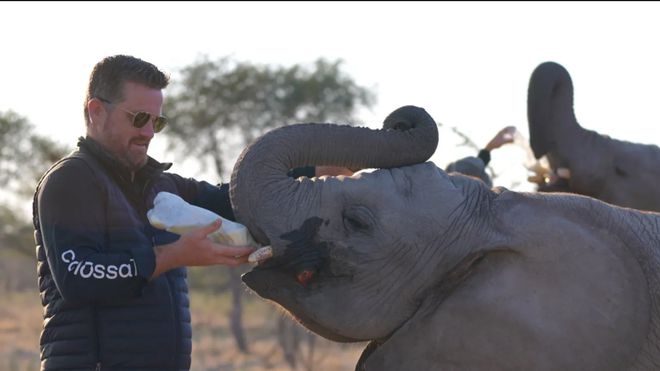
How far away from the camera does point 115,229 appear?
17.5 ft

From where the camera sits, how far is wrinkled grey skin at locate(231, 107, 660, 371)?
15.3 ft

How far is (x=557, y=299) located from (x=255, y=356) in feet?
73.1

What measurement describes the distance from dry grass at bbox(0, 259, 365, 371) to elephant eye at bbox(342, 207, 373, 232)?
10.6m

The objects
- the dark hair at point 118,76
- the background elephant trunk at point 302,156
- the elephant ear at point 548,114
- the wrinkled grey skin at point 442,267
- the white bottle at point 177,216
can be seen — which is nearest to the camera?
the wrinkled grey skin at point 442,267

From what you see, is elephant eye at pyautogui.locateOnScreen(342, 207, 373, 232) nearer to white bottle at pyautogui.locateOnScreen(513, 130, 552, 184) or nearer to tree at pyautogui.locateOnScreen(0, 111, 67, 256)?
white bottle at pyautogui.locateOnScreen(513, 130, 552, 184)

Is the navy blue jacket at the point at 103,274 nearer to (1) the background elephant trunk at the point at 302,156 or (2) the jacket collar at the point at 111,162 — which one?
(2) the jacket collar at the point at 111,162

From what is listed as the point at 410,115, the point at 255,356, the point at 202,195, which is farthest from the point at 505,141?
the point at 255,356

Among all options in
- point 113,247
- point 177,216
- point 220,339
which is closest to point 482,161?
point 113,247

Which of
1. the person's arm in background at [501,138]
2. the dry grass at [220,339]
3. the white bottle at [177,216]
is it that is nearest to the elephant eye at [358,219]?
the white bottle at [177,216]

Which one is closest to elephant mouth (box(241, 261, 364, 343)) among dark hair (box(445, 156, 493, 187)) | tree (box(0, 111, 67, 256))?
dark hair (box(445, 156, 493, 187))

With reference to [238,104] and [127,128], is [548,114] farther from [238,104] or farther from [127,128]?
[238,104]

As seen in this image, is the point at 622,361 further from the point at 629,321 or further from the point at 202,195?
the point at 202,195

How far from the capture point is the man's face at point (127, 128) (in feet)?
17.8

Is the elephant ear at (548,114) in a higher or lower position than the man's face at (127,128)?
lower
